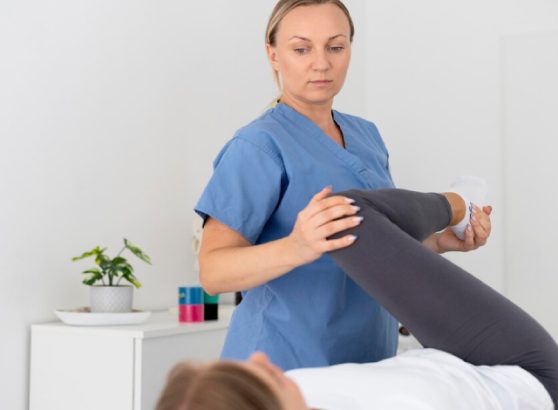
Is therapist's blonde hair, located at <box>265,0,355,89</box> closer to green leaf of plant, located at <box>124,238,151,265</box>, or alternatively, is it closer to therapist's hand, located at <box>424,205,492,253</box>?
therapist's hand, located at <box>424,205,492,253</box>

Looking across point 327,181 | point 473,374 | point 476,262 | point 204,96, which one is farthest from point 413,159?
point 473,374

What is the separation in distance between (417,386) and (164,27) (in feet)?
7.16

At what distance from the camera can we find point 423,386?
985mm

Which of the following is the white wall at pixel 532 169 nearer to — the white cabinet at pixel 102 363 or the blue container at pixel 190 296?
the blue container at pixel 190 296

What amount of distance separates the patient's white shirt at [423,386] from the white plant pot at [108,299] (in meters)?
1.43

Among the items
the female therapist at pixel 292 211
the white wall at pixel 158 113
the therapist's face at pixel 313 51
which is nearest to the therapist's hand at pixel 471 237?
the female therapist at pixel 292 211

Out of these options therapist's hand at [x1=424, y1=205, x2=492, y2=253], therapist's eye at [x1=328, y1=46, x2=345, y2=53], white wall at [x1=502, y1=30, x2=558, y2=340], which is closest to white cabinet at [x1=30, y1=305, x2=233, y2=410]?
therapist's hand at [x1=424, y1=205, x2=492, y2=253]

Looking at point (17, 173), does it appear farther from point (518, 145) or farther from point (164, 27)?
point (518, 145)

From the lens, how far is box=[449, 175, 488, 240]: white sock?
156 cm

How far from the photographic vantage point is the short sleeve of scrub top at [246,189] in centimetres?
139

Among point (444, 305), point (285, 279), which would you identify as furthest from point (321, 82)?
point (444, 305)

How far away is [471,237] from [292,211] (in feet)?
1.23

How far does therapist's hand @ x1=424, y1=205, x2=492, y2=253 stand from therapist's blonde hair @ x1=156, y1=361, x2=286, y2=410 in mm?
929

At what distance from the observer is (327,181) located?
1463 mm
